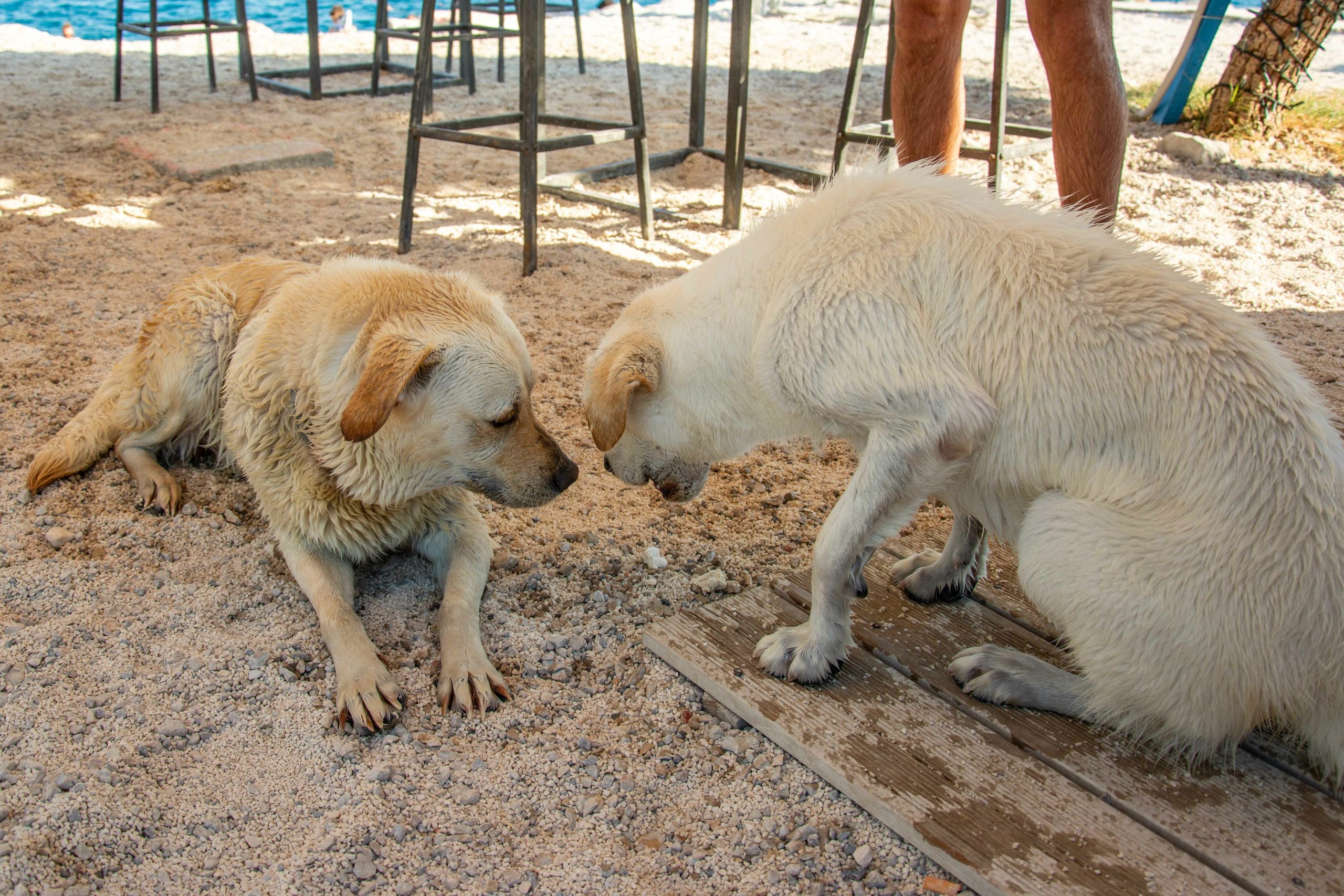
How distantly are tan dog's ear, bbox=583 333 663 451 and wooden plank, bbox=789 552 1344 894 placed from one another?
2.94 feet

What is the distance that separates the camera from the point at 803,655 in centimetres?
256

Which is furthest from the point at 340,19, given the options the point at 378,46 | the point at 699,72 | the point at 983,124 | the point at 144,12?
the point at 983,124

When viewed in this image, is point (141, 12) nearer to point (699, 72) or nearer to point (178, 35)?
point (178, 35)

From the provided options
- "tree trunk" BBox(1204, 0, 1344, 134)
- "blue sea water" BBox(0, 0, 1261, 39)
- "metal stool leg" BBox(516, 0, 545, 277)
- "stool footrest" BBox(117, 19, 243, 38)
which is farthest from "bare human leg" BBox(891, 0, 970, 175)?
"blue sea water" BBox(0, 0, 1261, 39)

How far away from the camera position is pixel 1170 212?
651 centimetres

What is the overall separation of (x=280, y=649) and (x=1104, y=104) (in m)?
3.42

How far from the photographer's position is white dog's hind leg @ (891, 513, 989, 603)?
9.49 ft

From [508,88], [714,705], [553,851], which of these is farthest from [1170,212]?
[508,88]

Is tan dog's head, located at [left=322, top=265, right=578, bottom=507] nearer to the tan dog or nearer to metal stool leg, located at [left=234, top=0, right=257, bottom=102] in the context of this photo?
the tan dog

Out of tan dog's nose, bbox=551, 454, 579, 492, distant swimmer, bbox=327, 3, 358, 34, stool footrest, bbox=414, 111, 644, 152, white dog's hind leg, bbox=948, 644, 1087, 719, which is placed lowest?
white dog's hind leg, bbox=948, 644, 1087, 719

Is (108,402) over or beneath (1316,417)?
beneath

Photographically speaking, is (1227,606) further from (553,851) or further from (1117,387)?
(553,851)

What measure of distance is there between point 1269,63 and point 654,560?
7.32 m

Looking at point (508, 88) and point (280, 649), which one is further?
point (508, 88)
